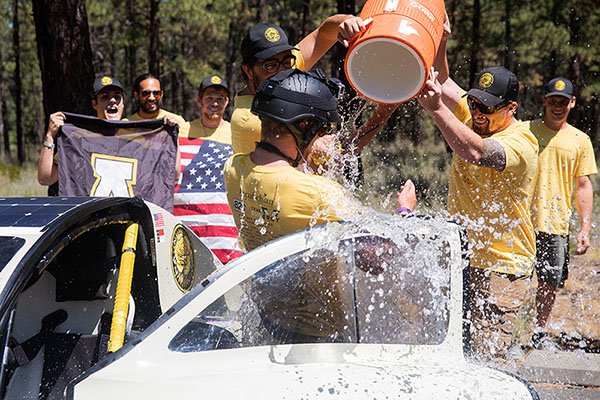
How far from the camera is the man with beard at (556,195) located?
5.19m

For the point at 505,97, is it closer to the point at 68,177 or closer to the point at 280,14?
the point at 68,177

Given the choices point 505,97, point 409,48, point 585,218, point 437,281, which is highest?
point 409,48

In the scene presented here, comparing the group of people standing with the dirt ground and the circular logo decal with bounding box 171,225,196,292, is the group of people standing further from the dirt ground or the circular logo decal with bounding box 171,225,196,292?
the circular logo decal with bounding box 171,225,196,292

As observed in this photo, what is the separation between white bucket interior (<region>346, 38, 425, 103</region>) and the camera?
123 inches

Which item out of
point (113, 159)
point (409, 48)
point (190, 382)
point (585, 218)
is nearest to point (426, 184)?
point (585, 218)

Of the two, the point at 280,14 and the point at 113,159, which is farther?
the point at 280,14

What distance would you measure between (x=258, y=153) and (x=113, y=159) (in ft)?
8.51

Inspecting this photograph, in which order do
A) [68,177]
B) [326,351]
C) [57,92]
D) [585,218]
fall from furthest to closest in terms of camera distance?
[57,92], [585,218], [68,177], [326,351]

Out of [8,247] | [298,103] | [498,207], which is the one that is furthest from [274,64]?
[8,247]

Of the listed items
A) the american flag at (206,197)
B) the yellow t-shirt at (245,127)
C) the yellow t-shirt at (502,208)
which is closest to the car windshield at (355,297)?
the yellow t-shirt at (245,127)

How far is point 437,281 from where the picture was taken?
7.74ft

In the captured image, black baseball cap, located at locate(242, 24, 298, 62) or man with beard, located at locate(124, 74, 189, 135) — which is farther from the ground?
black baseball cap, located at locate(242, 24, 298, 62)

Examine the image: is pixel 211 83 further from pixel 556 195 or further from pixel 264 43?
pixel 556 195

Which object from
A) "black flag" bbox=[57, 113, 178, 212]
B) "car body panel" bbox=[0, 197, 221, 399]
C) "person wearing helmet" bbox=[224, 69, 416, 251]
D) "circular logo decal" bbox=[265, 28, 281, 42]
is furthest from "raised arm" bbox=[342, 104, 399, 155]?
"black flag" bbox=[57, 113, 178, 212]
